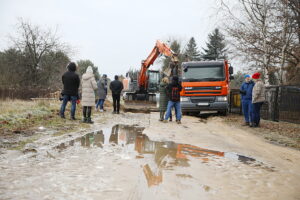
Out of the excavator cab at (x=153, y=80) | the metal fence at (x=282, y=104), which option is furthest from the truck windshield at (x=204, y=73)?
the excavator cab at (x=153, y=80)

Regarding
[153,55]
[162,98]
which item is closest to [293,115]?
[162,98]

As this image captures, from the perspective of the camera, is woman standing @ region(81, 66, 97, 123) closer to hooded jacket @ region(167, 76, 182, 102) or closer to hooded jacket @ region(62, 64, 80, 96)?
hooded jacket @ region(62, 64, 80, 96)

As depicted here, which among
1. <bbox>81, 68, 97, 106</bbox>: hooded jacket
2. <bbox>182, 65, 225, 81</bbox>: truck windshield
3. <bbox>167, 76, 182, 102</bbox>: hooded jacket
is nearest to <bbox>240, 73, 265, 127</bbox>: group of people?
<bbox>167, 76, 182, 102</bbox>: hooded jacket

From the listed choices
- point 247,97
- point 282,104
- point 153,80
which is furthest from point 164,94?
point 153,80

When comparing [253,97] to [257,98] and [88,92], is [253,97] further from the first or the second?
[88,92]

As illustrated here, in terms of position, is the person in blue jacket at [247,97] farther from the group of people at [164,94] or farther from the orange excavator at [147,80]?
the orange excavator at [147,80]

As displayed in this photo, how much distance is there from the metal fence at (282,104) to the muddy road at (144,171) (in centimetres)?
594

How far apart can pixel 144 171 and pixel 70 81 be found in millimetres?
6422

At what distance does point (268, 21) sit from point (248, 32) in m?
1.43

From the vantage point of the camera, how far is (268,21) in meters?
15.8

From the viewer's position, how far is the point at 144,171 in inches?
140

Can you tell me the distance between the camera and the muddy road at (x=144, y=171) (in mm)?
2797

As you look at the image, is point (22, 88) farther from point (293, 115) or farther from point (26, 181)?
point (26, 181)

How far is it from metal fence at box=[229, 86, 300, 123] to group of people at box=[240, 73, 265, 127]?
174cm
